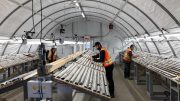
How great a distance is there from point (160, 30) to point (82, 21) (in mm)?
12131

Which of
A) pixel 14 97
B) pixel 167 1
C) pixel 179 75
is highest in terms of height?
pixel 167 1

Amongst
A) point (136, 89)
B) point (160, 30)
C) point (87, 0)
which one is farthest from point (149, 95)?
point (87, 0)

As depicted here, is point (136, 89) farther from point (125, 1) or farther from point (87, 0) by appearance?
point (87, 0)

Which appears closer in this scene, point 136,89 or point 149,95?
point 149,95

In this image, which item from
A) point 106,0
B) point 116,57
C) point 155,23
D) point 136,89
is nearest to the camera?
point 155,23

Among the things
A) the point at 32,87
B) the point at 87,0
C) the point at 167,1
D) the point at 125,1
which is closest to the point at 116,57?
the point at 87,0

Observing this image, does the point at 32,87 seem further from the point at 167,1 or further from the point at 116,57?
the point at 116,57

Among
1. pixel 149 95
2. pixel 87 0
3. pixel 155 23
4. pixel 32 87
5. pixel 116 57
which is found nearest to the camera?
pixel 32 87

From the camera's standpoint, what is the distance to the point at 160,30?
28.4ft

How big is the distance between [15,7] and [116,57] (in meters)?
12.5

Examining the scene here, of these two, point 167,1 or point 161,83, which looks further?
point 161,83

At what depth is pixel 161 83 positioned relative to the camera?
9.88 meters

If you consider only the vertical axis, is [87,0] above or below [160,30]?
above

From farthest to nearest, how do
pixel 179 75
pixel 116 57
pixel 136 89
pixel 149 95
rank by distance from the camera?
pixel 116 57 → pixel 136 89 → pixel 149 95 → pixel 179 75
